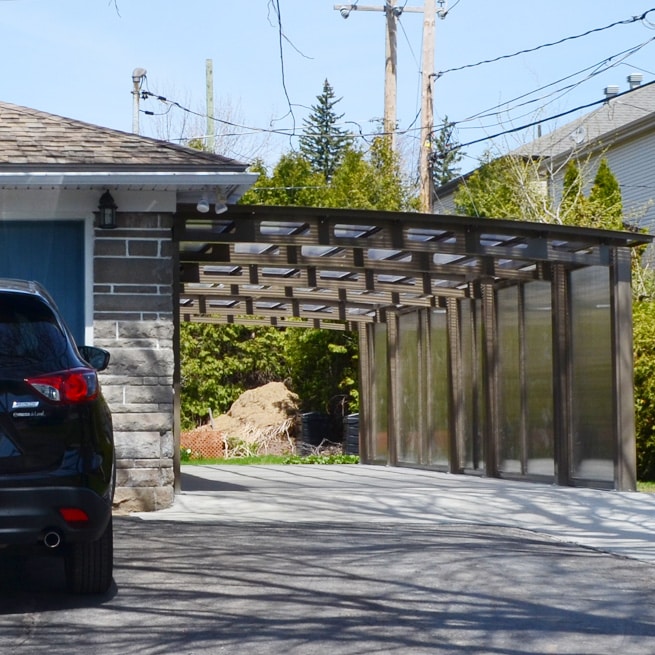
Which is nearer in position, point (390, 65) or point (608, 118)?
point (390, 65)

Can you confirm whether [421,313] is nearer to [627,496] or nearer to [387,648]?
[627,496]

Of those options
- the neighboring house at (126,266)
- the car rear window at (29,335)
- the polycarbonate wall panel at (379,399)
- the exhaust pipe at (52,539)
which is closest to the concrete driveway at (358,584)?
the exhaust pipe at (52,539)

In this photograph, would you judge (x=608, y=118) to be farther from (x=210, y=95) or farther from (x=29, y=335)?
(x=29, y=335)

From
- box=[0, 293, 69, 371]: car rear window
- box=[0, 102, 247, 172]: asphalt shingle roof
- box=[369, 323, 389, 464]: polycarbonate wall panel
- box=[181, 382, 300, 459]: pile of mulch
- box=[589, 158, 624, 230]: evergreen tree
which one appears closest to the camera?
box=[0, 293, 69, 371]: car rear window

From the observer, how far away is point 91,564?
673 centimetres

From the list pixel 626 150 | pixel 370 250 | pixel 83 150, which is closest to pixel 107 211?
pixel 83 150

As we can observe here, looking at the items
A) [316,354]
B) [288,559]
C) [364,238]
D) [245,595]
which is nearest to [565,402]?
[364,238]

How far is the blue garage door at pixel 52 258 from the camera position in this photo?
11234 millimetres

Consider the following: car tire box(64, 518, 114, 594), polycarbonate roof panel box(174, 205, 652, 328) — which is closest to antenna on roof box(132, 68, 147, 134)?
polycarbonate roof panel box(174, 205, 652, 328)

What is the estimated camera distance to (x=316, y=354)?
2827 centimetres

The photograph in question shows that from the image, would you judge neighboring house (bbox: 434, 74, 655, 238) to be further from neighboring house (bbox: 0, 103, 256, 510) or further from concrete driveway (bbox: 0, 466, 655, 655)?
concrete driveway (bbox: 0, 466, 655, 655)

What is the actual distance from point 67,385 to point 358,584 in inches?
86.5

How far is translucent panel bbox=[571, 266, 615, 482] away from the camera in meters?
13.9

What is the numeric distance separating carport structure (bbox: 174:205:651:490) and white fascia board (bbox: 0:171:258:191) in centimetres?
107
